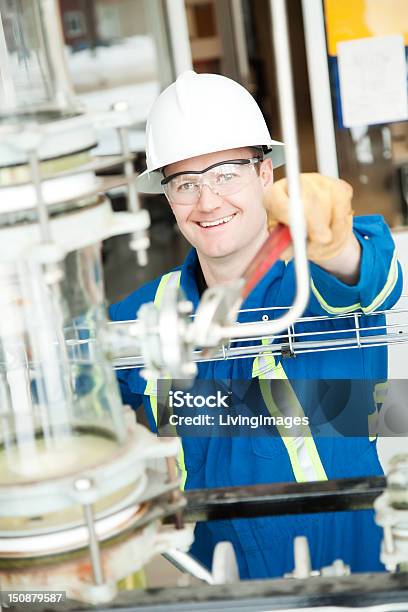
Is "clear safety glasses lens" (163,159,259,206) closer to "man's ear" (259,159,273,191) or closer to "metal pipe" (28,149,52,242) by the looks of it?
"man's ear" (259,159,273,191)

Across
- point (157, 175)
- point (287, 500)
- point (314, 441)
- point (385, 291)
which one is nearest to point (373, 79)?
point (157, 175)

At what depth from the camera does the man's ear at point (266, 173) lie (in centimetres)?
174

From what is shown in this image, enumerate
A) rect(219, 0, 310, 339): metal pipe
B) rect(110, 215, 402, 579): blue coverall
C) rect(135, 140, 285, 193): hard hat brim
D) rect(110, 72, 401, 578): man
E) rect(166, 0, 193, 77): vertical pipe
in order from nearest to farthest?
rect(219, 0, 310, 339): metal pipe, rect(110, 215, 402, 579): blue coverall, rect(110, 72, 401, 578): man, rect(135, 140, 285, 193): hard hat brim, rect(166, 0, 193, 77): vertical pipe

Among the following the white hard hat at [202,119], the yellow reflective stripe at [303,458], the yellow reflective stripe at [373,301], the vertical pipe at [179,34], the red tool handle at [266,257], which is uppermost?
the vertical pipe at [179,34]

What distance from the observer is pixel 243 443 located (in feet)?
5.51

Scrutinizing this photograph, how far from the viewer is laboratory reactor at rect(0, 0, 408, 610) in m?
0.69

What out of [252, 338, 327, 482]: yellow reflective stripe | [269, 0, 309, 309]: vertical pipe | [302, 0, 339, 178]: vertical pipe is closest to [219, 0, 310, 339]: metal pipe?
[269, 0, 309, 309]: vertical pipe

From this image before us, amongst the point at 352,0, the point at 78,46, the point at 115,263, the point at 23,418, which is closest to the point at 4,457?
the point at 23,418

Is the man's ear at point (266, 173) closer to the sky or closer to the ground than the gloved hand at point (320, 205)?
closer to the ground

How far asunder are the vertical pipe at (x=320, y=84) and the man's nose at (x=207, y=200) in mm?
1227

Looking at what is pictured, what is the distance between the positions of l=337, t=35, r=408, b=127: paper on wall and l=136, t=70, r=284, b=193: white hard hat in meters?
1.18

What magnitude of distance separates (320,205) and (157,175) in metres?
1.05

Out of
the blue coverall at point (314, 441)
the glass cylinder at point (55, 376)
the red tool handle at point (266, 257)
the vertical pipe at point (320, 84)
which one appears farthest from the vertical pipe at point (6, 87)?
the vertical pipe at point (320, 84)

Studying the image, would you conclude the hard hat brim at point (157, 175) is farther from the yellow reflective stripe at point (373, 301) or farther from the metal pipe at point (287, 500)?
the metal pipe at point (287, 500)
